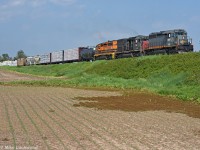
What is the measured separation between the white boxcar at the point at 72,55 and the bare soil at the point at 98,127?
5931 cm

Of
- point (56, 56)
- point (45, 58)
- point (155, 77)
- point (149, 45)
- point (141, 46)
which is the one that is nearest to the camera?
point (155, 77)

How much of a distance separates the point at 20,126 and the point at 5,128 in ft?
1.71

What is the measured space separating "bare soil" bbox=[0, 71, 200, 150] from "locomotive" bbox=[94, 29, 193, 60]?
91.7ft

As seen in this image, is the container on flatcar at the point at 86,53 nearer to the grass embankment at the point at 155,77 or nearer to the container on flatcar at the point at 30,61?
the grass embankment at the point at 155,77

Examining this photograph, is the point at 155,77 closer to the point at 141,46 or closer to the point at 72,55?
the point at 141,46

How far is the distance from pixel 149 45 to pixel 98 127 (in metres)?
38.4

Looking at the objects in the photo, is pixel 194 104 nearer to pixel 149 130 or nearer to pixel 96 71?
pixel 149 130

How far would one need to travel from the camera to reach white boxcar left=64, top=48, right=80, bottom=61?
75.8m

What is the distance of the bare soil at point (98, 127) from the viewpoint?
8.79m

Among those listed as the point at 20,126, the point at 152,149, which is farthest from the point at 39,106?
the point at 152,149

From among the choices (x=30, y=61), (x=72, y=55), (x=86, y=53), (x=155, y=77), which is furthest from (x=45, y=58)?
(x=155, y=77)

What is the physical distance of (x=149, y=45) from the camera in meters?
48.5

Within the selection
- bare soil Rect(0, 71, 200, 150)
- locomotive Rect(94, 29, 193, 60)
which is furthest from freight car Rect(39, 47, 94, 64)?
bare soil Rect(0, 71, 200, 150)

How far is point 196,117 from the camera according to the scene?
45.6 ft
